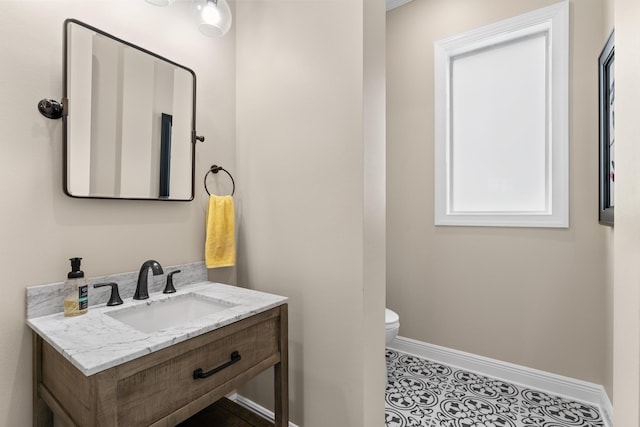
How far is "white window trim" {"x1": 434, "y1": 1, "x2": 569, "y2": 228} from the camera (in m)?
1.86

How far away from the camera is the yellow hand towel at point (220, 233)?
5.14 feet

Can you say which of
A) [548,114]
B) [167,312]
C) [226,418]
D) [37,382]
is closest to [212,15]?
[167,312]

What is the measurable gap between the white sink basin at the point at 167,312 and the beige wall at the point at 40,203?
0.21 m

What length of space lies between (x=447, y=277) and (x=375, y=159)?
1379mm

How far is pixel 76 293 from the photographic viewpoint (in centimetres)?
108

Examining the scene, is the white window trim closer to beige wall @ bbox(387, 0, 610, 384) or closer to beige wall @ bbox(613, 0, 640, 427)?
beige wall @ bbox(387, 0, 610, 384)

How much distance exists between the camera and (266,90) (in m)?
1.61

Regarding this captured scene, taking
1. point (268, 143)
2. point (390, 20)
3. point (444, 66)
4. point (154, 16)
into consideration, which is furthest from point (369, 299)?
point (390, 20)

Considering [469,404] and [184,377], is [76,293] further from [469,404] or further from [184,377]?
[469,404]

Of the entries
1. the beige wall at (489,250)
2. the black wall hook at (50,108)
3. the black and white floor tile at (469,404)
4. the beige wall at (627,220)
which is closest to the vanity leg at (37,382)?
the black wall hook at (50,108)

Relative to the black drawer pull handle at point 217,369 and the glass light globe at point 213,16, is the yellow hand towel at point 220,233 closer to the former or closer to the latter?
the black drawer pull handle at point 217,369

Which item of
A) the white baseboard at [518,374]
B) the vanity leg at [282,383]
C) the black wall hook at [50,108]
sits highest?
the black wall hook at [50,108]

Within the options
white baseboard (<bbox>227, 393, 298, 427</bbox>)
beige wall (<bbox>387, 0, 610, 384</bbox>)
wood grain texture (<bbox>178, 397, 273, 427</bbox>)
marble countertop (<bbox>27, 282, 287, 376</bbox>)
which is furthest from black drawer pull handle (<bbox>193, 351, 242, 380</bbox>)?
beige wall (<bbox>387, 0, 610, 384</bbox>)

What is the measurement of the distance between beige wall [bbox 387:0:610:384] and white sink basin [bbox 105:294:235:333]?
A: 63.6 inches
